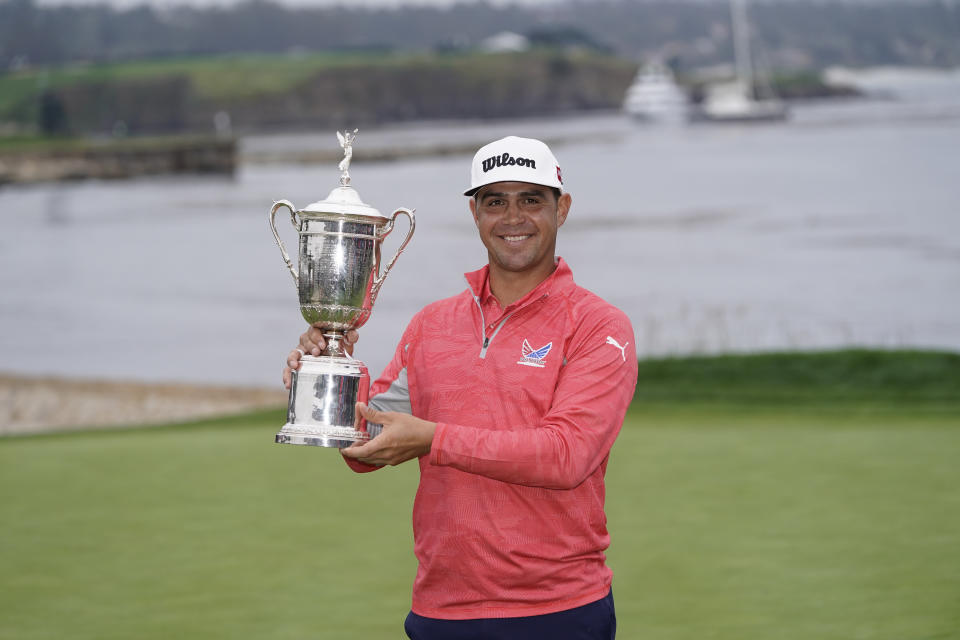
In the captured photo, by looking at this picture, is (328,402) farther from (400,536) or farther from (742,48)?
(742,48)

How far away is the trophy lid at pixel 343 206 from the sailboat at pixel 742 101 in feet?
303

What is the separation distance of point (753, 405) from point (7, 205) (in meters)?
59.3

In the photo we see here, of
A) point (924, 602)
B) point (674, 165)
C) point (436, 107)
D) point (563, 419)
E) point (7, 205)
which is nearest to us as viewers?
point (563, 419)

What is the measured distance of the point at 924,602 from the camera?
4.60 metres

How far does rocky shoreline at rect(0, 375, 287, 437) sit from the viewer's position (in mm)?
15672

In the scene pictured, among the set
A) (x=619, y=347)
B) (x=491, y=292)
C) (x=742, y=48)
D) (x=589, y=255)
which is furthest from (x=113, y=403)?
(x=742, y=48)

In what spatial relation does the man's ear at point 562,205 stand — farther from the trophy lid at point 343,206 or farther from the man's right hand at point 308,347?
the man's right hand at point 308,347

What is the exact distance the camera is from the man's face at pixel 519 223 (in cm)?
260

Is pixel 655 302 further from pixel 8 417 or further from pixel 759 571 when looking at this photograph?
pixel 759 571

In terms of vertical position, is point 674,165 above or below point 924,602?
above

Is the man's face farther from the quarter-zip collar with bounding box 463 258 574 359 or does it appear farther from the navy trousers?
the navy trousers

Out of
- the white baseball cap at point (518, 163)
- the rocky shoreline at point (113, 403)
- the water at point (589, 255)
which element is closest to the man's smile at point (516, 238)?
the white baseball cap at point (518, 163)

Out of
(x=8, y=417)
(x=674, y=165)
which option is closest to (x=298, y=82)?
(x=674, y=165)

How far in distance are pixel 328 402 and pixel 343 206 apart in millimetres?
421
